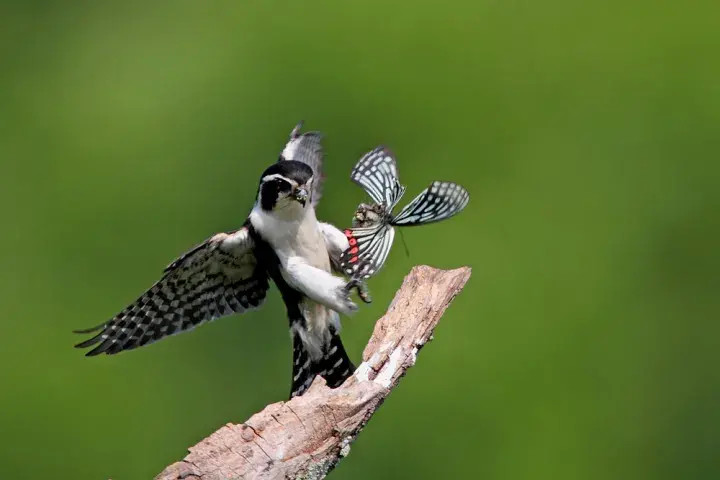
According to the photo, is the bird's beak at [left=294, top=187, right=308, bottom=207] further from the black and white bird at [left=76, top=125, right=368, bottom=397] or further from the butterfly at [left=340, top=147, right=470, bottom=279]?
the butterfly at [left=340, top=147, right=470, bottom=279]

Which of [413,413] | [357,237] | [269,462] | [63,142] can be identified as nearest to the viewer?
[269,462]

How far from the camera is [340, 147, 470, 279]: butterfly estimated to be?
7426 millimetres

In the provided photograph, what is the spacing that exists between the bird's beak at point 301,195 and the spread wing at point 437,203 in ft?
1.68

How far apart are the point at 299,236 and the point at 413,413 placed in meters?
7.17

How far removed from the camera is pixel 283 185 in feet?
25.4

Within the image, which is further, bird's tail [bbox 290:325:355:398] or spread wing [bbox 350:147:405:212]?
bird's tail [bbox 290:325:355:398]

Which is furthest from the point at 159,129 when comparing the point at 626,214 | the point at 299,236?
the point at 299,236

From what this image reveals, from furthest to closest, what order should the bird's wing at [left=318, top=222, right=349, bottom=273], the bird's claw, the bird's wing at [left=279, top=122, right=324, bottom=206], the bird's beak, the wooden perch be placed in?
the bird's wing at [left=279, top=122, right=324, bottom=206], the bird's wing at [left=318, top=222, right=349, bottom=273], the bird's claw, the bird's beak, the wooden perch

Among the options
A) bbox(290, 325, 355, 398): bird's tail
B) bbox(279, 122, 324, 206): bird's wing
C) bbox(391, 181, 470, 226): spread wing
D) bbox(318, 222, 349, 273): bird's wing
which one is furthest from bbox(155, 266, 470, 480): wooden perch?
bbox(279, 122, 324, 206): bird's wing

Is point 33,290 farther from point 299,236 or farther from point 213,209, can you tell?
point 299,236

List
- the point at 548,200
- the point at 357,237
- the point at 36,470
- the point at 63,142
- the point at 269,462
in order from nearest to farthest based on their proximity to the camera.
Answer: the point at 269,462, the point at 357,237, the point at 36,470, the point at 548,200, the point at 63,142

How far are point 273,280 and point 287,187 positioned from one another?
32.8 inches

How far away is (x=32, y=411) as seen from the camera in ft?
54.7

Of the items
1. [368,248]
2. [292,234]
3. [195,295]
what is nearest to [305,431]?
[368,248]
